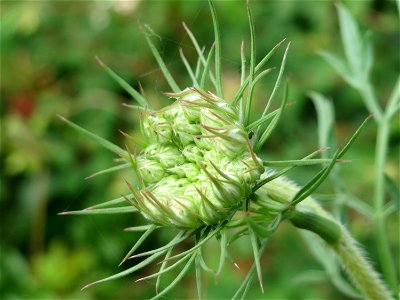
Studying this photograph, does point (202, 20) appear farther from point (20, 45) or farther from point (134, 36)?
point (20, 45)

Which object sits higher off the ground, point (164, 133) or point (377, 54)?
point (164, 133)

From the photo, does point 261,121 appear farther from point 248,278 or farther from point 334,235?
point 334,235

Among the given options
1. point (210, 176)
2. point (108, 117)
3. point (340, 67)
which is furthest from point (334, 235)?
point (108, 117)

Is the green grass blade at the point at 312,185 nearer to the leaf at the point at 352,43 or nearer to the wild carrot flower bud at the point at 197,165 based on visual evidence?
the wild carrot flower bud at the point at 197,165

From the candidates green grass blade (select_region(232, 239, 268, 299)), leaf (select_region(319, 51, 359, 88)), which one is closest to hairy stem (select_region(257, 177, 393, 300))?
green grass blade (select_region(232, 239, 268, 299))

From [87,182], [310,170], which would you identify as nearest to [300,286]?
[310,170]

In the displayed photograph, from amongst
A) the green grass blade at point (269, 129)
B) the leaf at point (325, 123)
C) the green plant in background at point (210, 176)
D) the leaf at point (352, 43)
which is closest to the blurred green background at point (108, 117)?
the leaf at point (352, 43)
